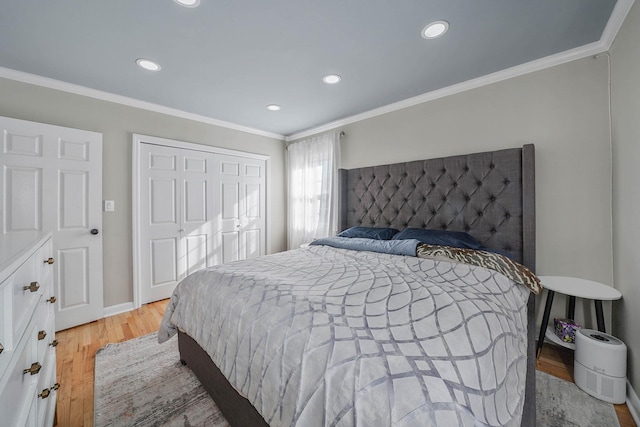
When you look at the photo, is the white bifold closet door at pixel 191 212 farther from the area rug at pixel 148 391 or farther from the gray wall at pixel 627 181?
the gray wall at pixel 627 181

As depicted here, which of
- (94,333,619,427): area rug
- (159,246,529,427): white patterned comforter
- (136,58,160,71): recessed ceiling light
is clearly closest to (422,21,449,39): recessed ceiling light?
(159,246,529,427): white patterned comforter

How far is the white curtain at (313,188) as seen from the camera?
3.38 m

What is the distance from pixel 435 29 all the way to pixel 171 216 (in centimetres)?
321

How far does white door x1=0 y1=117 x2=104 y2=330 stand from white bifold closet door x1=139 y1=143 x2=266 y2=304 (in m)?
0.42

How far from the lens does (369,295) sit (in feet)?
3.59

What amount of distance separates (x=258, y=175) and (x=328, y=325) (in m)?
3.35

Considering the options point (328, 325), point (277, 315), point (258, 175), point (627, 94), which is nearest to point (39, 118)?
point (258, 175)

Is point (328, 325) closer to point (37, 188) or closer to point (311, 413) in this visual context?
point (311, 413)

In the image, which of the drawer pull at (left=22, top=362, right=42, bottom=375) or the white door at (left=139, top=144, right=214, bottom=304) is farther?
the white door at (left=139, top=144, right=214, bottom=304)

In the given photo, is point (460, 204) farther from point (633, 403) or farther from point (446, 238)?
point (633, 403)

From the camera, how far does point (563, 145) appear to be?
1.91m

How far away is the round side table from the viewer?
156cm

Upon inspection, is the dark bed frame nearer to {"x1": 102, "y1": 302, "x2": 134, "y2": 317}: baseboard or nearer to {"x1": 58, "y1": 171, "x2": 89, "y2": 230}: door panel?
{"x1": 102, "y1": 302, "x2": 134, "y2": 317}: baseboard

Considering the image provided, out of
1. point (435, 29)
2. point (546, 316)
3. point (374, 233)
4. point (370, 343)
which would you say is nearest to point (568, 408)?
point (546, 316)
